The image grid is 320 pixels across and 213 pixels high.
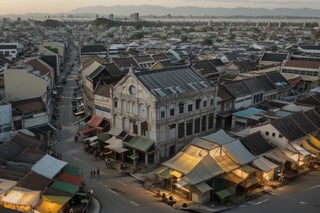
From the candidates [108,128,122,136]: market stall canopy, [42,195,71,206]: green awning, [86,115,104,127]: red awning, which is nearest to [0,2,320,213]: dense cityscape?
[42,195,71,206]: green awning

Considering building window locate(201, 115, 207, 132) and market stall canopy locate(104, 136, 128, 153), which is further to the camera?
building window locate(201, 115, 207, 132)

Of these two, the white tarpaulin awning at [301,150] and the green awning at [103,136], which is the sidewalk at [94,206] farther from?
the white tarpaulin awning at [301,150]

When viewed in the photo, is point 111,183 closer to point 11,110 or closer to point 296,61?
point 11,110

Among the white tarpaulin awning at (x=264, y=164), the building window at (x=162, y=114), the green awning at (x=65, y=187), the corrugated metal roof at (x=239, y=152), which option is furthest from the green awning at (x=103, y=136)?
the white tarpaulin awning at (x=264, y=164)

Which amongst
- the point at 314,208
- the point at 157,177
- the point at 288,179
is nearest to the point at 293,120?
the point at 288,179

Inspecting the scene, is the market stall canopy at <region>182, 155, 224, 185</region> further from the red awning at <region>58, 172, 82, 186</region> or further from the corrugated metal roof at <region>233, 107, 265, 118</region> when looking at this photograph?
the corrugated metal roof at <region>233, 107, 265, 118</region>

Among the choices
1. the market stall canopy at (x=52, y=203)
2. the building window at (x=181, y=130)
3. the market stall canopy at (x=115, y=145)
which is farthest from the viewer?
the building window at (x=181, y=130)

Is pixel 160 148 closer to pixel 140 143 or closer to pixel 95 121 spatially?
pixel 140 143
